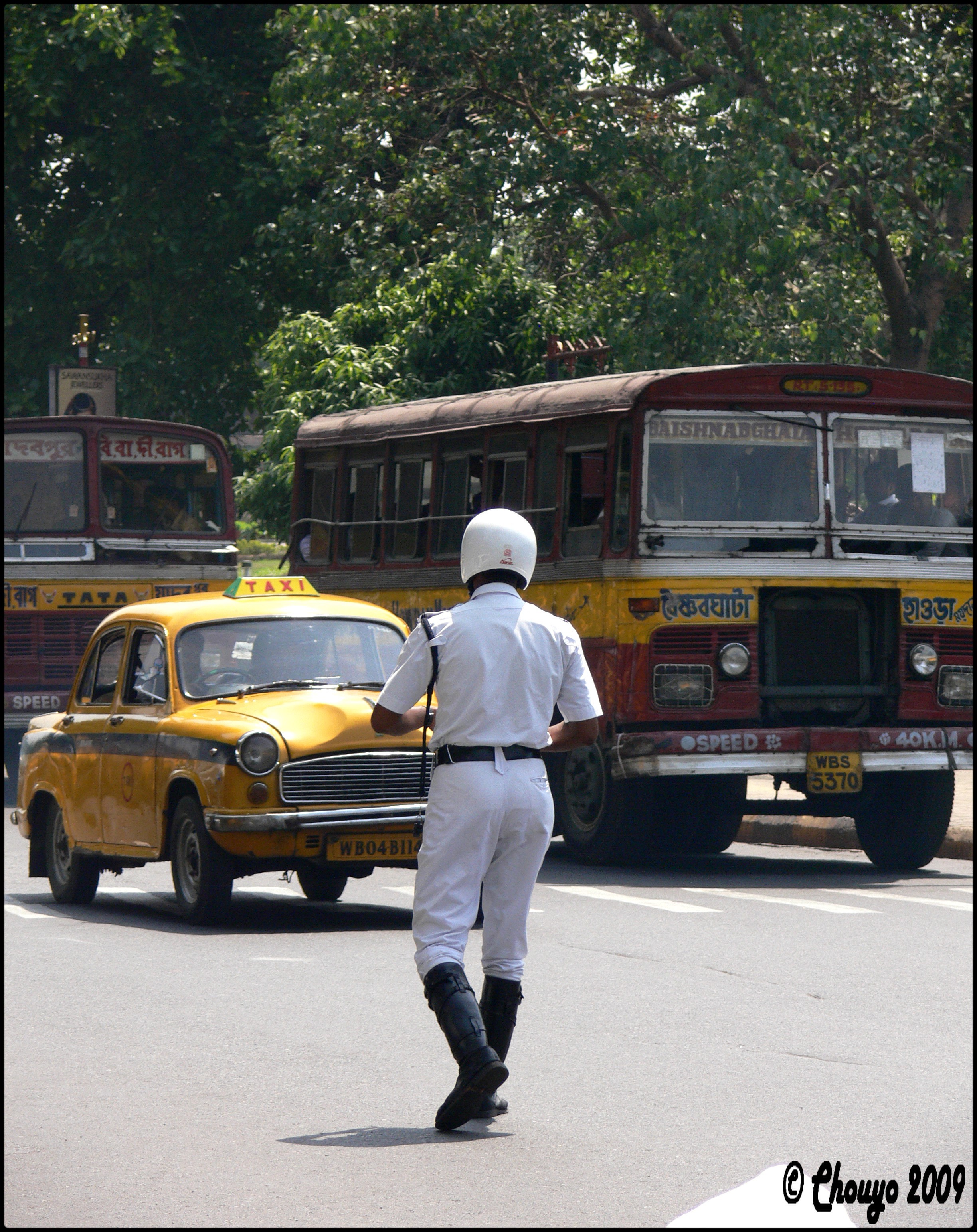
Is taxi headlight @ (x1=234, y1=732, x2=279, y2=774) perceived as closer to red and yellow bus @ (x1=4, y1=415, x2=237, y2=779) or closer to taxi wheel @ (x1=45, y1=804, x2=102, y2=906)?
taxi wheel @ (x1=45, y1=804, x2=102, y2=906)

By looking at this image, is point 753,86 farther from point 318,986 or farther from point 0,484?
point 318,986

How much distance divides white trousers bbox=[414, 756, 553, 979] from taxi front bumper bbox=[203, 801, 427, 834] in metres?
4.55

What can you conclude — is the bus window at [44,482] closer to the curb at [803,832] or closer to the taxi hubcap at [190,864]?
the curb at [803,832]

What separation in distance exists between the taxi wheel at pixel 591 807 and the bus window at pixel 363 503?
9.93 feet

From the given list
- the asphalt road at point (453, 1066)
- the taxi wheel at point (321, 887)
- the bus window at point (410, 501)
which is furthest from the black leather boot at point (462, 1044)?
the bus window at point (410, 501)

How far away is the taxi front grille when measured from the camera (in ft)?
37.0

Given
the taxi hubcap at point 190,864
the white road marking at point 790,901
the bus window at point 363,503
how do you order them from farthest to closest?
1. the bus window at point 363,503
2. the white road marking at point 790,901
3. the taxi hubcap at point 190,864

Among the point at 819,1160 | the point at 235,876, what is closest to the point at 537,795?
the point at 819,1160

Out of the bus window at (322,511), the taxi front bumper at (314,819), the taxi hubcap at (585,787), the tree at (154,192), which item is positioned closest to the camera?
the taxi front bumper at (314,819)

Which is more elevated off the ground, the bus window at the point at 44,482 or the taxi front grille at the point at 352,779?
the bus window at the point at 44,482

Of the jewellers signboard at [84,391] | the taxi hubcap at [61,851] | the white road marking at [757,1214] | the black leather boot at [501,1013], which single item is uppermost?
the jewellers signboard at [84,391]

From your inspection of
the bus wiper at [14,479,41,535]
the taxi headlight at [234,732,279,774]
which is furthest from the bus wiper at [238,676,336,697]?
the bus wiper at [14,479,41,535]

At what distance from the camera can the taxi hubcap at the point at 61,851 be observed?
12.9m

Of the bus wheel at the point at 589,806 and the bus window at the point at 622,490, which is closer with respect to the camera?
the bus window at the point at 622,490
